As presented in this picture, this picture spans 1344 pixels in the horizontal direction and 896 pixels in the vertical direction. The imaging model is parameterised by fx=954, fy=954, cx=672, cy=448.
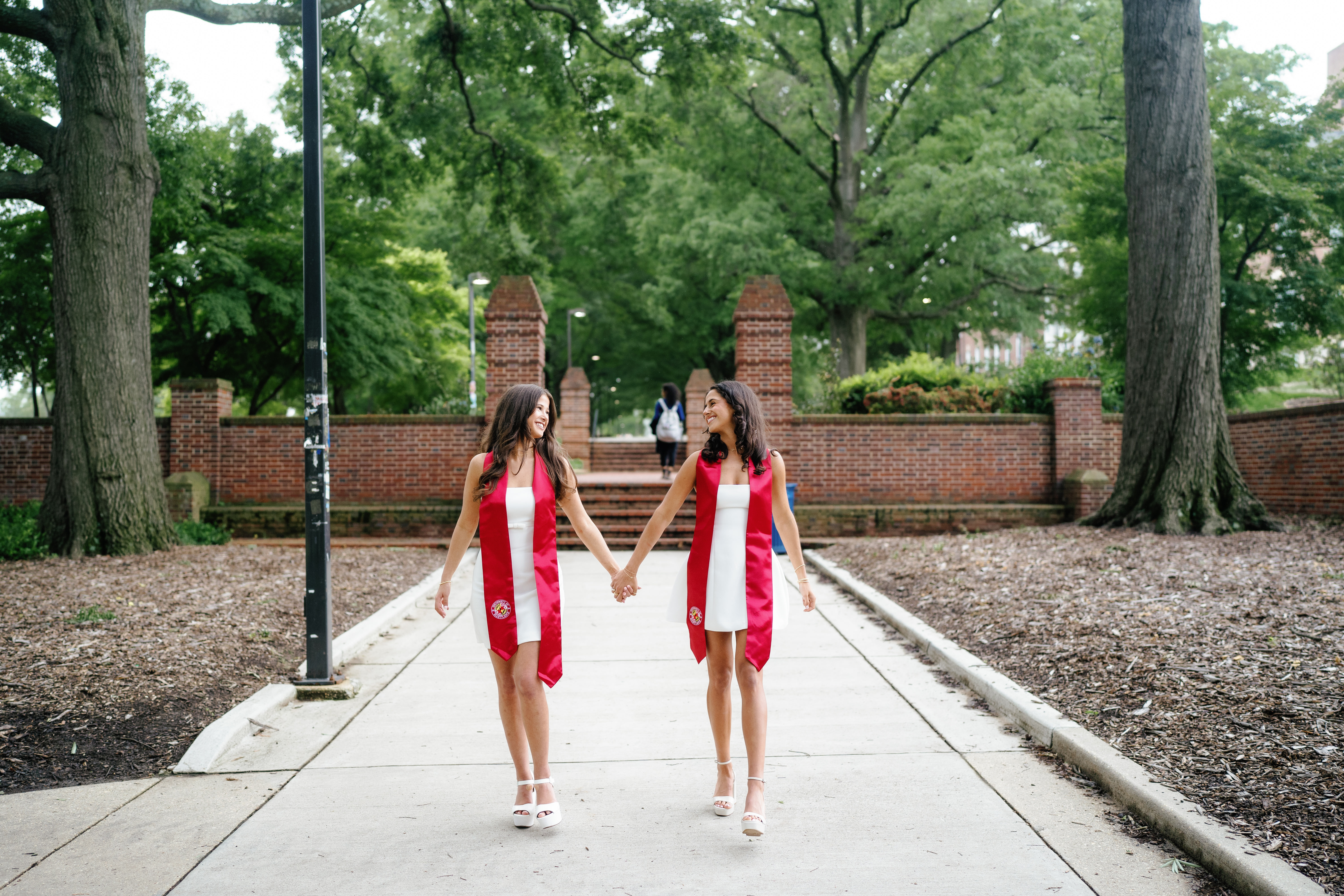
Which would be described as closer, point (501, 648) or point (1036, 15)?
point (501, 648)

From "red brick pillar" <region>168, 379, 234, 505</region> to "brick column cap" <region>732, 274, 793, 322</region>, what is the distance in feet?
26.8

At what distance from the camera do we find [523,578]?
3955 millimetres

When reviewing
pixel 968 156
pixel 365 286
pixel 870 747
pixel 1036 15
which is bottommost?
pixel 870 747

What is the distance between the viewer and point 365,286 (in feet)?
70.3

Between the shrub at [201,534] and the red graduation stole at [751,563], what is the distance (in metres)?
9.93

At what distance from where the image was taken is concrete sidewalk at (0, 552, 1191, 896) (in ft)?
11.4

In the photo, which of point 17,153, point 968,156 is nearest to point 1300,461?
point 968,156

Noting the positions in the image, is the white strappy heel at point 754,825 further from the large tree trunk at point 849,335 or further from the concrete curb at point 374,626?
the large tree trunk at point 849,335

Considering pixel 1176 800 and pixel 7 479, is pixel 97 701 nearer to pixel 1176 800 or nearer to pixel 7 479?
pixel 1176 800

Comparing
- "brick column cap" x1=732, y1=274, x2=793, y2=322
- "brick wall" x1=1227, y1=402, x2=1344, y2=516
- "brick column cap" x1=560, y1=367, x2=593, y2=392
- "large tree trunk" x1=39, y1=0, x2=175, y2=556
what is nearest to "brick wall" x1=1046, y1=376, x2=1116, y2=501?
"brick wall" x1=1227, y1=402, x2=1344, y2=516

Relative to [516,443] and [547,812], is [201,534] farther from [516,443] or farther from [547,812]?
[547,812]

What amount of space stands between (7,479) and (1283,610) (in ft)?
54.0

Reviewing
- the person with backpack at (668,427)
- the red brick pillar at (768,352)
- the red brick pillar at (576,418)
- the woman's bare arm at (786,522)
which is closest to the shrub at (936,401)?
the red brick pillar at (768,352)

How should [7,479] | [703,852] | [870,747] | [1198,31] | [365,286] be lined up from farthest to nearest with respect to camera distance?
1. [365,286]
2. [7,479]
3. [1198,31]
4. [870,747]
5. [703,852]
